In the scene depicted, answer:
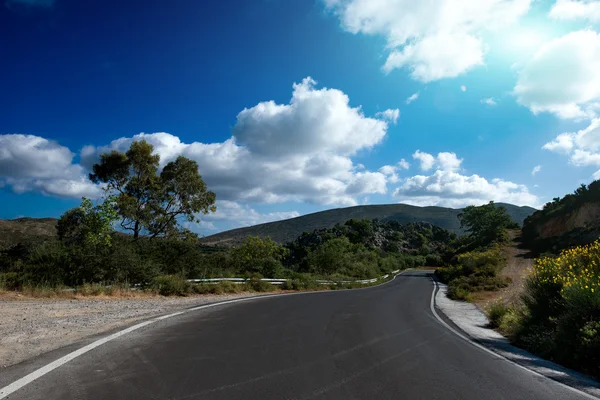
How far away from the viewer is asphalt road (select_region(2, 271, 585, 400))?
4.78 m

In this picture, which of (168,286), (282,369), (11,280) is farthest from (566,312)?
(11,280)

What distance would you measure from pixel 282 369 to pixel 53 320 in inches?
272

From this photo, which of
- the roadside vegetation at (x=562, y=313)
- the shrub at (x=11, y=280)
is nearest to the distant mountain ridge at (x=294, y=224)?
the shrub at (x=11, y=280)

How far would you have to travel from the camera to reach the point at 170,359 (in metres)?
6.22

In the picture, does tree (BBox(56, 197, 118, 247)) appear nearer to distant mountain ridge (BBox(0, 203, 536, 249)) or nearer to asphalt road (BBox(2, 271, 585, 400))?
asphalt road (BBox(2, 271, 585, 400))

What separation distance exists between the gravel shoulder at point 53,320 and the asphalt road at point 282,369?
3.57 feet

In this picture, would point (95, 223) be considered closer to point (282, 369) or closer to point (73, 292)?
point (73, 292)

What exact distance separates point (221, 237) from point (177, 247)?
102257 mm

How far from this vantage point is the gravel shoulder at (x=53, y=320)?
6820mm

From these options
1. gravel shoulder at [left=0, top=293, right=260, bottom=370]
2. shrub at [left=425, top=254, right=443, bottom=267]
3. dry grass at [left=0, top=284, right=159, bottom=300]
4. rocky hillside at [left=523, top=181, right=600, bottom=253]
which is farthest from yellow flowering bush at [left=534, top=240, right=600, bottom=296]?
shrub at [left=425, top=254, right=443, bottom=267]

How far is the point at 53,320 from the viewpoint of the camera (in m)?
9.54

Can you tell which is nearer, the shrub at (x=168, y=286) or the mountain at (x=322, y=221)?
the shrub at (x=168, y=286)

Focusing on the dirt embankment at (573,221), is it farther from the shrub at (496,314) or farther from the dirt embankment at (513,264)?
the shrub at (496,314)

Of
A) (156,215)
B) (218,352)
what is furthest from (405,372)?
(156,215)
